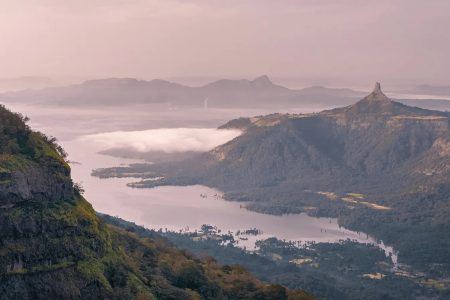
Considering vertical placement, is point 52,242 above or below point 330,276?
above

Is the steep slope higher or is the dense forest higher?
the steep slope

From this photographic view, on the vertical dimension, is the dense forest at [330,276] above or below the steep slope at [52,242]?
below

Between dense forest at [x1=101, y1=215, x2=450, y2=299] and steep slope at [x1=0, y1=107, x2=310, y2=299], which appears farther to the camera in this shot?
dense forest at [x1=101, y1=215, x2=450, y2=299]

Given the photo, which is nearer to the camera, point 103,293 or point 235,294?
point 103,293

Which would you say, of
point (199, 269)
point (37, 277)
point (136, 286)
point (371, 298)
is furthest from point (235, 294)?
point (371, 298)

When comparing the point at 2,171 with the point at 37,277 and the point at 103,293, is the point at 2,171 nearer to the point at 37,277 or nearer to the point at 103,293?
the point at 37,277

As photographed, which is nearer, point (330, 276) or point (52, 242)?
point (52, 242)

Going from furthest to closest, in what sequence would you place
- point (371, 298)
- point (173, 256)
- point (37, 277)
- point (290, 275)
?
point (290, 275) < point (371, 298) < point (173, 256) < point (37, 277)

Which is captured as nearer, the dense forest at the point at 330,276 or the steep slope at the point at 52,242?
the steep slope at the point at 52,242
